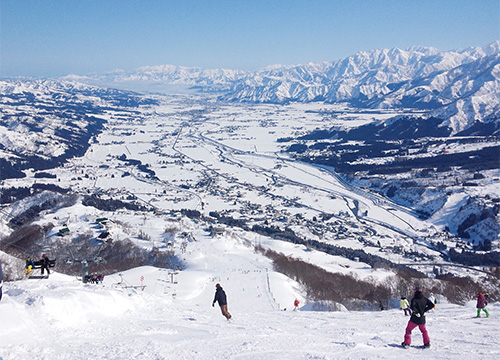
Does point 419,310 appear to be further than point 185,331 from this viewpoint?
No

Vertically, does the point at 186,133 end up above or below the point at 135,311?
above

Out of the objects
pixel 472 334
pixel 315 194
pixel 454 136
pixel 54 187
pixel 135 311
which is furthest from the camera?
pixel 454 136

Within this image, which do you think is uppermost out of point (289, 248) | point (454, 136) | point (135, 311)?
point (454, 136)

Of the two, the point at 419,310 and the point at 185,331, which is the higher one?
the point at 419,310

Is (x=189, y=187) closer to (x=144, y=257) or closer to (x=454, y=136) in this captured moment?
(x=144, y=257)

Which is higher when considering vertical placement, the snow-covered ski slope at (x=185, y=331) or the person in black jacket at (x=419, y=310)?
the person in black jacket at (x=419, y=310)

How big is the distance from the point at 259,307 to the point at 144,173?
7788cm

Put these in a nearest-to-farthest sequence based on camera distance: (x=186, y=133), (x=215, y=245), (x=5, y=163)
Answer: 1. (x=215, y=245)
2. (x=5, y=163)
3. (x=186, y=133)

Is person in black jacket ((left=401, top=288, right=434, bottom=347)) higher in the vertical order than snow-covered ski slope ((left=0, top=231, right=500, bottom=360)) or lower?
higher

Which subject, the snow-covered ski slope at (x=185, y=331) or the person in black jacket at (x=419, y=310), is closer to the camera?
the snow-covered ski slope at (x=185, y=331)

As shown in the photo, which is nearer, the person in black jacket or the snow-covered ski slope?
the snow-covered ski slope

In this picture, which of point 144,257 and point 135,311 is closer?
point 135,311

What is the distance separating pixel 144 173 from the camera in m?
96.8

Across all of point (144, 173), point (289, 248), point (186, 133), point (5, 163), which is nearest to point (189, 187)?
point (144, 173)
